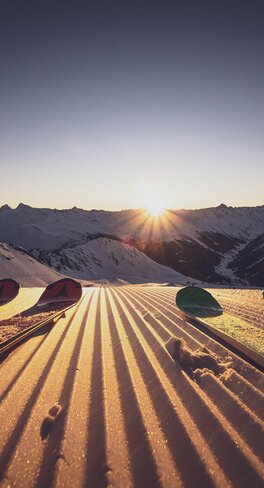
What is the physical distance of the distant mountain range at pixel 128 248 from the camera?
66812 mm

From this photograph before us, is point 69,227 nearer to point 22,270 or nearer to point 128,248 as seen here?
point 128,248

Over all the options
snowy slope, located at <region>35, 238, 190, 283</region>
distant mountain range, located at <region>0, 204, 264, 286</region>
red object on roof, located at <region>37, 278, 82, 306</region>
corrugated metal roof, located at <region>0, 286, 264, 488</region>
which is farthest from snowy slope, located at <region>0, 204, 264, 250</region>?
corrugated metal roof, located at <region>0, 286, 264, 488</region>

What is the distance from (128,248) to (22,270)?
47.6m

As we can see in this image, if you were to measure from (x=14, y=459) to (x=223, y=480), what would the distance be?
188 cm

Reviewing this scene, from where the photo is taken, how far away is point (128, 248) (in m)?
79.9

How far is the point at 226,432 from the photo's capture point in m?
3.31

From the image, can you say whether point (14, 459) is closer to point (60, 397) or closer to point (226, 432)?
point (60, 397)

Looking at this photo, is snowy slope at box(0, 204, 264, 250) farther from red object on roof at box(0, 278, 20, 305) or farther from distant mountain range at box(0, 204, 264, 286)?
red object on roof at box(0, 278, 20, 305)

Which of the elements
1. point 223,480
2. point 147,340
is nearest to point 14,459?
point 223,480

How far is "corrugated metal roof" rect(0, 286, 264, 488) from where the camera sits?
2848mm

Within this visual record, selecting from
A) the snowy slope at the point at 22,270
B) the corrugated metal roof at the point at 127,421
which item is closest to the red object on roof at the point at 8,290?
the corrugated metal roof at the point at 127,421

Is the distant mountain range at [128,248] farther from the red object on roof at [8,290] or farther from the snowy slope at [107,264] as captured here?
the red object on roof at [8,290]

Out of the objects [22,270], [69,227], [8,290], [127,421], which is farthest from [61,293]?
[69,227]

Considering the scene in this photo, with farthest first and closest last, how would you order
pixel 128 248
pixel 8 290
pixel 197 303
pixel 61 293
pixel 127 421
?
1. pixel 128 248
2. pixel 8 290
3. pixel 61 293
4. pixel 197 303
5. pixel 127 421
